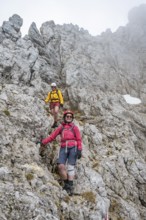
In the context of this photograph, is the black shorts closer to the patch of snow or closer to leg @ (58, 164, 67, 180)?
leg @ (58, 164, 67, 180)

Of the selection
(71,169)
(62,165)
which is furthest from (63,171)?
(71,169)

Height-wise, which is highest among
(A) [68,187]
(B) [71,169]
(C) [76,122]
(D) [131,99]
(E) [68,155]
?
(D) [131,99]

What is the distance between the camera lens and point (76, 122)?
27.3m

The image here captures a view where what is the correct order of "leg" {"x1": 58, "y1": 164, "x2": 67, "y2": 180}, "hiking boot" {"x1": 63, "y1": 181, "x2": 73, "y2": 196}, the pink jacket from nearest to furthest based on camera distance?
1. "hiking boot" {"x1": 63, "y1": 181, "x2": 73, "y2": 196}
2. "leg" {"x1": 58, "y1": 164, "x2": 67, "y2": 180}
3. the pink jacket

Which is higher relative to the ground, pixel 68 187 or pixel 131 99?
pixel 131 99

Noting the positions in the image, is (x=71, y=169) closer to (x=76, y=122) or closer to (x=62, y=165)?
(x=62, y=165)

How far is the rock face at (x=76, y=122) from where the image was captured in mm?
14438

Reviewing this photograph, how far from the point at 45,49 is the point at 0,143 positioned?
1362 inches

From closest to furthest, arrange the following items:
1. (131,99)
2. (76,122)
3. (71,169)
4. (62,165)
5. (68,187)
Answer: (68,187) → (71,169) → (62,165) → (76,122) → (131,99)

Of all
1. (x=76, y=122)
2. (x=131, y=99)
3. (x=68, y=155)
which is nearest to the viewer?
(x=68, y=155)

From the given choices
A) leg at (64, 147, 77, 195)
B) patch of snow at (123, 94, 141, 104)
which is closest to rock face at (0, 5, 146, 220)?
leg at (64, 147, 77, 195)

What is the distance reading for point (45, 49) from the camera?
159 ft

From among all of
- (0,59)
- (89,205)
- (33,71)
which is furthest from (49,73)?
(89,205)

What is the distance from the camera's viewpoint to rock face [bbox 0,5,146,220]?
1444 centimetres
